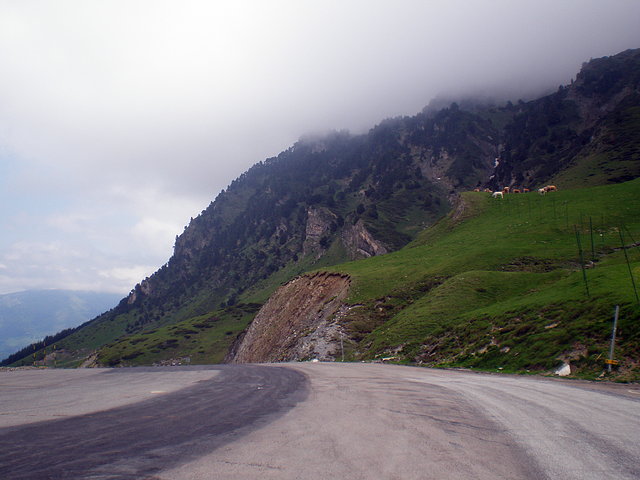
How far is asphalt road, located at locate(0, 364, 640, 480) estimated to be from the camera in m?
5.32

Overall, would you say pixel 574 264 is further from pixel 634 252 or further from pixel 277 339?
pixel 277 339

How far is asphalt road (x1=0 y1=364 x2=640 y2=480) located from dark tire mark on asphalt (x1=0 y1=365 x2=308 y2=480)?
2 cm

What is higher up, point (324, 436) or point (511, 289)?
point (511, 289)

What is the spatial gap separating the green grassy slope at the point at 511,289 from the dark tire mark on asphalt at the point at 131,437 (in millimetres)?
16747

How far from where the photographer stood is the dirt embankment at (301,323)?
158ft

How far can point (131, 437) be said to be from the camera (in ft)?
22.7

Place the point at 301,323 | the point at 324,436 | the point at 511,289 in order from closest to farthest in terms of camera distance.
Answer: the point at 324,436 < the point at 511,289 < the point at 301,323

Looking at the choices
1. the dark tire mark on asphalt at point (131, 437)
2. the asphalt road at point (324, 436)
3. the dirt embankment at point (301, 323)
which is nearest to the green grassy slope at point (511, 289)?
the dirt embankment at point (301, 323)

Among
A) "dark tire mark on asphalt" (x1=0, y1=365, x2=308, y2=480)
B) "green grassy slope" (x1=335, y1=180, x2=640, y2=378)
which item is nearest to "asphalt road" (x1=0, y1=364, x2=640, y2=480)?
"dark tire mark on asphalt" (x1=0, y1=365, x2=308, y2=480)

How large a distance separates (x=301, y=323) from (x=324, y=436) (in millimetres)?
59384

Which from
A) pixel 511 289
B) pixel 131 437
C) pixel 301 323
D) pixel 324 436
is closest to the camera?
pixel 131 437

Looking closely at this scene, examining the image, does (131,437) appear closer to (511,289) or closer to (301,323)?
(511,289)

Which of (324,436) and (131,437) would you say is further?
(324,436)

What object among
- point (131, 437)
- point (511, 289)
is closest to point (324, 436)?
point (131, 437)
